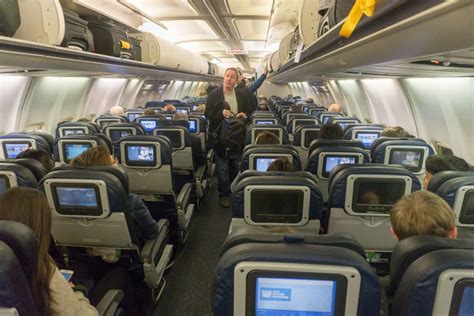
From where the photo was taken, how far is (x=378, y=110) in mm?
9117

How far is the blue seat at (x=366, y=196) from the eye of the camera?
2586 mm

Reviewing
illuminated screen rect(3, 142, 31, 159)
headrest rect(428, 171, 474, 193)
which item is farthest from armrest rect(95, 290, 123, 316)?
illuminated screen rect(3, 142, 31, 159)

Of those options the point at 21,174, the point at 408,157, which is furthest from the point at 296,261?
the point at 408,157

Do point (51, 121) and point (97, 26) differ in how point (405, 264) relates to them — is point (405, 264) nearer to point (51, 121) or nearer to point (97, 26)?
point (97, 26)

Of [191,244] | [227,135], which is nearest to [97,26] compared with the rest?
[227,135]

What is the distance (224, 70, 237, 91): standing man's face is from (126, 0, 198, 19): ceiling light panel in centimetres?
141

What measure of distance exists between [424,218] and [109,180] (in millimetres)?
2110

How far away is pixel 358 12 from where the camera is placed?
5.50 feet

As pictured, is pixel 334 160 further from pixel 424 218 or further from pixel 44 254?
pixel 44 254

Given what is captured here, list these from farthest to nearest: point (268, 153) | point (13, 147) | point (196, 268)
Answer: point (13, 147) < point (196, 268) < point (268, 153)

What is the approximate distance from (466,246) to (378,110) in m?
8.58

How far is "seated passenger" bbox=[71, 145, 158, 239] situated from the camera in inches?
112

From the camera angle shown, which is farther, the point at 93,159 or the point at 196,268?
the point at 196,268

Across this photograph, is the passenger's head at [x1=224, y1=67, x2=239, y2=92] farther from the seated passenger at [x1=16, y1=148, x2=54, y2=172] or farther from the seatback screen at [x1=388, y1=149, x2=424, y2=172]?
the seated passenger at [x1=16, y1=148, x2=54, y2=172]
